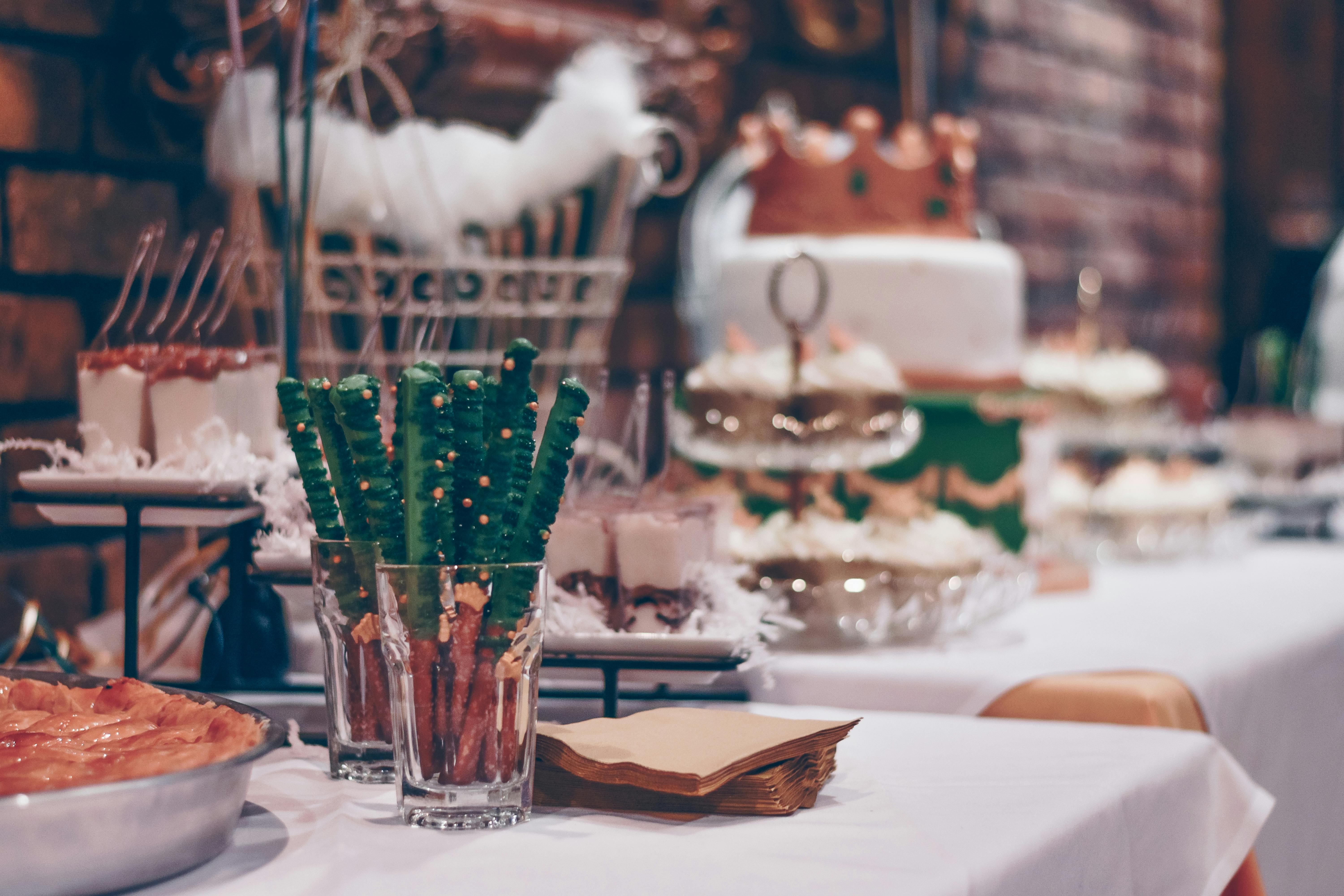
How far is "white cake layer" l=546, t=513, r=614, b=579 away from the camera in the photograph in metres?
1.05

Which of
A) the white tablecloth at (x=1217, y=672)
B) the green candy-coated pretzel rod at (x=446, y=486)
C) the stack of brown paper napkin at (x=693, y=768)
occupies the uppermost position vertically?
the green candy-coated pretzel rod at (x=446, y=486)

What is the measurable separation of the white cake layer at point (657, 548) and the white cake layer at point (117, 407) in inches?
14.8

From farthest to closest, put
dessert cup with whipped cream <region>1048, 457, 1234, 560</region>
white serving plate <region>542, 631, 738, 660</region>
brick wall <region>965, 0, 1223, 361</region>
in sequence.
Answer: brick wall <region>965, 0, 1223, 361</region>
dessert cup with whipped cream <region>1048, 457, 1234, 560</region>
white serving plate <region>542, 631, 738, 660</region>

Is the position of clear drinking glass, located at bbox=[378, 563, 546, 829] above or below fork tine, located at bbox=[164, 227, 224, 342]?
below

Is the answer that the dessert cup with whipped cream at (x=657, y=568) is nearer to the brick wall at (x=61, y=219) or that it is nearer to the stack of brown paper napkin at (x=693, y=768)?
the stack of brown paper napkin at (x=693, y=768)

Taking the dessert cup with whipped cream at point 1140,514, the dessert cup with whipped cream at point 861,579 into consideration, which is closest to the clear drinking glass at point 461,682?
the dessert cup with whipped cream at point 861,579

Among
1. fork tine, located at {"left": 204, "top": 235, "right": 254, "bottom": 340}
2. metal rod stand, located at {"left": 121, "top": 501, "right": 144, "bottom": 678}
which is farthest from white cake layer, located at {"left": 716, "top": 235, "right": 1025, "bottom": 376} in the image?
metal rod stand, located at {"left": 121, "top": 501, "right": 144, "bottom": 678}

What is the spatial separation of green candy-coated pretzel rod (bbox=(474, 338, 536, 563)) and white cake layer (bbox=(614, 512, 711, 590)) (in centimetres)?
27

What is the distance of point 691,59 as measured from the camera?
2256mm

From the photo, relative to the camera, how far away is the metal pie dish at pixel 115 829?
1.94ft

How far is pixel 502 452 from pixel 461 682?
0.13 metres

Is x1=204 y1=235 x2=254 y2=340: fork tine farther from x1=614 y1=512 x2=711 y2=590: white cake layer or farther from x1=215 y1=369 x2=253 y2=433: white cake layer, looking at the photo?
x1=614 y1=512 x2=711 y2=590: white cake layer

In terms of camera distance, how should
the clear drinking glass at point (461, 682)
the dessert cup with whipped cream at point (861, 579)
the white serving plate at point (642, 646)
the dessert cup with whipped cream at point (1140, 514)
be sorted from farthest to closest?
1. the dessert cup with whipped cream at point (1140, 514)
2. the dessert cup with whipped cream at point (861, 579)
3. the white serving plate at point (642, 646)
4. the clear drinking glass at point (461, 682)

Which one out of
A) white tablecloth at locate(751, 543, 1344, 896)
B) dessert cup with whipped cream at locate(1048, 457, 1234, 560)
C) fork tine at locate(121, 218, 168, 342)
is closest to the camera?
white tablecloth at locate(751, 543, 1344, 896)
